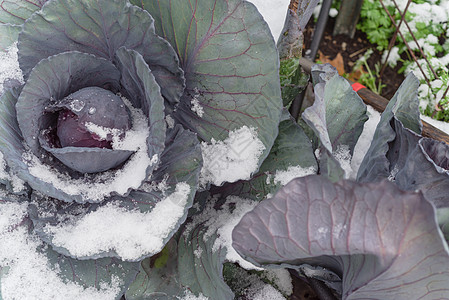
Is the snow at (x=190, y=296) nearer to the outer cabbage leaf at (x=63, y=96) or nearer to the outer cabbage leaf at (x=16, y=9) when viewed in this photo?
the outer cabbage leaf at (x=63, y=96)

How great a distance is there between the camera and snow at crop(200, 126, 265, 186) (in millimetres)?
627

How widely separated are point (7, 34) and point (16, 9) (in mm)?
44

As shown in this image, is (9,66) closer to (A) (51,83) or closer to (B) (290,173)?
(A) (51,83)

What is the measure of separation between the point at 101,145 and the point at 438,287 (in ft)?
1.48

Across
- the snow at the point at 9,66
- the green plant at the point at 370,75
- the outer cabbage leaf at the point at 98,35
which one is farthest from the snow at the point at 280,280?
the green plant at the point at 370,75

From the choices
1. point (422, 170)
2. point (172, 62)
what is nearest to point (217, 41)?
point (172, 62)

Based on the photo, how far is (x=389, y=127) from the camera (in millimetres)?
635

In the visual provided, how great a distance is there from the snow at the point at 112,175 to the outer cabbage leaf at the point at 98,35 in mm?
77

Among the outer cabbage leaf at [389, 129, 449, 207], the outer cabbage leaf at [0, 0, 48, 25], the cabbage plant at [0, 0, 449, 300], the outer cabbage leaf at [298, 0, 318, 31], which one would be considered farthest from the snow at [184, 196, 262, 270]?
the outer cabbage leaf at [0, 0, 48, 25]

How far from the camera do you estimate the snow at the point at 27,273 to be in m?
0.62

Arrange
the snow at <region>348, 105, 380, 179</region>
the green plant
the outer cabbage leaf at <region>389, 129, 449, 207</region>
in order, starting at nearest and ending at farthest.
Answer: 1. the outer cabbage leaf at <region>389, 129, 449, 207</region>
2. the snow at <region>348, 105, 380, 179</region>
3. the green plant

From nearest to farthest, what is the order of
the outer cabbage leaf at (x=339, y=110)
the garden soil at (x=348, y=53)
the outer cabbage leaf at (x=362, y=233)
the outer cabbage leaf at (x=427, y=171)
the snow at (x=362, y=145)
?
the outer cabbage leaf at (x=362, y=233), the outer cabbage leaf at (x=427, y=171), the outer cabbage leaf at (x=339, y=110), the snow at (x=362, y=145), the garden soil at (x=348, y=53)

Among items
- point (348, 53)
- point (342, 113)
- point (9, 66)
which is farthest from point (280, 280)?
point (348, 53)

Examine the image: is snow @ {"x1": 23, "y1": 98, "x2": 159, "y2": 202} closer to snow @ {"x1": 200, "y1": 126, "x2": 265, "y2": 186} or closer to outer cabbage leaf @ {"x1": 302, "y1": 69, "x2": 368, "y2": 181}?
snow @ {"x1": 200, "y1": 126, "x2": 265, "y2": 186}
